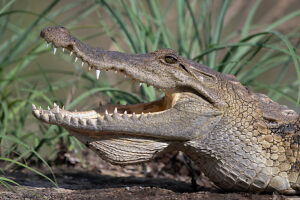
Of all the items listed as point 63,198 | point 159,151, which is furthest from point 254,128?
point 63,198

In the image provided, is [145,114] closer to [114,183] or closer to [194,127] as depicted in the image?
[194,127]

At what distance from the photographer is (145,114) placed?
9.77 feet

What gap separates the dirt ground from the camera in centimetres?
297

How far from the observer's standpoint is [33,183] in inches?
135

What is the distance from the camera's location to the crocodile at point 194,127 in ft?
9.61

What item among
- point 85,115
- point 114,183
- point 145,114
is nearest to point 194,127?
point 145,114

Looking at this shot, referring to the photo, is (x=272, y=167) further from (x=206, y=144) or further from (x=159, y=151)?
(x=159, y=151)

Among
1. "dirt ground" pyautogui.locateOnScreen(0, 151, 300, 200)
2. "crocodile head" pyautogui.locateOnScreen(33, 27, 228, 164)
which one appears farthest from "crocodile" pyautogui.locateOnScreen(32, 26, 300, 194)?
"dirt ground" pyautogui.locateOnScreen(0, 151, 300, 200)

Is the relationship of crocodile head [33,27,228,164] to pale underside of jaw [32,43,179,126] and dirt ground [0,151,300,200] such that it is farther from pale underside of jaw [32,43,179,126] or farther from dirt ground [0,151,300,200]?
dirt ground [0,151,300,200]

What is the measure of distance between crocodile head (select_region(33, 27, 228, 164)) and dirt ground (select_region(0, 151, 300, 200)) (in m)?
0.32

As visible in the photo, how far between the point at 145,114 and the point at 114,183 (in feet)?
3.53

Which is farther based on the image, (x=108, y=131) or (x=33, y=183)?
(x=33, y=183)

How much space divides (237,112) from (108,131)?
99cm

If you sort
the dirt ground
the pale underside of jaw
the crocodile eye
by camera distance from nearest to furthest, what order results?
the pale underside of jaw
the dirt ground
the crocodile eye
